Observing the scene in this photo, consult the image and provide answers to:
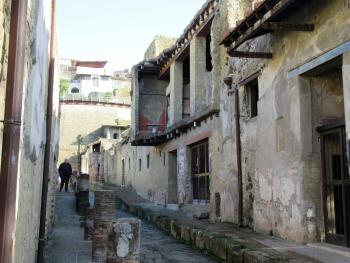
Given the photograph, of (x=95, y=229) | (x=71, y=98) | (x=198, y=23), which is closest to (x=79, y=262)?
(x=95, y=229)

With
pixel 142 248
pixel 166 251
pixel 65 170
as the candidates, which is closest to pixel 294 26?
pixel 166 251

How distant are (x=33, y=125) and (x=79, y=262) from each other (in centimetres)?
Answer: 402

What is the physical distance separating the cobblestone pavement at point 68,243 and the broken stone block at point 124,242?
2709 mm

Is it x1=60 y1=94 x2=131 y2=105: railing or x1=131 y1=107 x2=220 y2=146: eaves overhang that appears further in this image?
x1=60 y1=94 x2=131 y2=105: railing

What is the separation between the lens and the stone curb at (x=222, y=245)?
6312 mm

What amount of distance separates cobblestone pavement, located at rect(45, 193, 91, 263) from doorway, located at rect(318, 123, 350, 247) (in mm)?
4037

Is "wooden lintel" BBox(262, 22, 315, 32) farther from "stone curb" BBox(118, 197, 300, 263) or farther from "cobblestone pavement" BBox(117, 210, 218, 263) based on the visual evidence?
"cobblestone pavement" BBox(117, 210, 218, 263)

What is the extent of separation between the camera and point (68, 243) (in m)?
9.13

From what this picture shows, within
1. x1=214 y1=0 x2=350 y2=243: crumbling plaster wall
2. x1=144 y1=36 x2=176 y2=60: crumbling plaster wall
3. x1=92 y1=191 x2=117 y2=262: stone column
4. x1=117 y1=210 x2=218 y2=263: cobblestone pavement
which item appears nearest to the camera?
x1=214 y1=0 x2=350 y2=243: crumbling plaster wall

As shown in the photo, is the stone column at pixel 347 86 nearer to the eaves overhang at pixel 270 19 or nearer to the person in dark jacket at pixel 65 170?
the eaves overhang at pixel 270 19

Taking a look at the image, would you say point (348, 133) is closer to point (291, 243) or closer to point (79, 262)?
point (291, 243)

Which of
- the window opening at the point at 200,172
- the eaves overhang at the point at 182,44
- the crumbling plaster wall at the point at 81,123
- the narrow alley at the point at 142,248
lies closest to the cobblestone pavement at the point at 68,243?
the narrow alley at the point at 142,248

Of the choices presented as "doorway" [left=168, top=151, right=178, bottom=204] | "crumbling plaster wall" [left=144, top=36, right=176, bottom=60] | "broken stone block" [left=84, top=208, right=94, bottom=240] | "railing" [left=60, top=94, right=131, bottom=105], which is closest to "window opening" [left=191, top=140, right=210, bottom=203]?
"doorway" [left=168, top=151, right=178, bottom=204]

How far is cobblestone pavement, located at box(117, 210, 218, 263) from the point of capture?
26.1 feet
